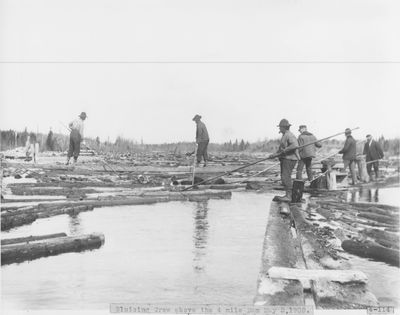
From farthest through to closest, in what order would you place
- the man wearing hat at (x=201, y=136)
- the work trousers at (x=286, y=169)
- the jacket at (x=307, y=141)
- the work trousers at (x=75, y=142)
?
the work trousers at (x=75, y=142), the man wearing hat at (x=201, y=136), the jacket at (x=307, y=141), the work trousers at (x=286, y=169)

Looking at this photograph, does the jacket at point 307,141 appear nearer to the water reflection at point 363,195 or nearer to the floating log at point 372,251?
the water reflection at point 363,195

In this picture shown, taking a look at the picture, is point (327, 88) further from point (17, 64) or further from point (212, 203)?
point (17, 64)

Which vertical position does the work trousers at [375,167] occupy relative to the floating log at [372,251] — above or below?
above

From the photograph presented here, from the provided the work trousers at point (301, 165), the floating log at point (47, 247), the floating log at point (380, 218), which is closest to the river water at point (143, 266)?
the floating log at point (47, 247)

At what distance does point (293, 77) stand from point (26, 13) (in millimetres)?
4817

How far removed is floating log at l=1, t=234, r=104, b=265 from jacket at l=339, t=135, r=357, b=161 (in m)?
9.29

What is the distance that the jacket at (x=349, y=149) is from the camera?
13.5 meters

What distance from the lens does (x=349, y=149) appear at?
44.4 ft

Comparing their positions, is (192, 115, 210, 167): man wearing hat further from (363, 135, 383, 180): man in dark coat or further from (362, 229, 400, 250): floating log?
(362, 229, 400, 250): floating log

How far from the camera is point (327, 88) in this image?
872cm

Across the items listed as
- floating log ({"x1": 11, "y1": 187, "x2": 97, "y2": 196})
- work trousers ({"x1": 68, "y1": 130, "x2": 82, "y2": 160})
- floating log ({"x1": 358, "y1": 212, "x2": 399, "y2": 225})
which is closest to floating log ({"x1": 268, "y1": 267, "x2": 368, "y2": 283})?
floating log ({"x1": 358, "y1": 212, "x2": 399, "y2": 225})

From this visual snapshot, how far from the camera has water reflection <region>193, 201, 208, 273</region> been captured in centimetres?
557

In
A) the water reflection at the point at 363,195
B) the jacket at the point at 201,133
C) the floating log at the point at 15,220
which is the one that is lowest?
the floating log at the point at 15,220

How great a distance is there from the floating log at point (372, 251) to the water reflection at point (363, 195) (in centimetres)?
536
